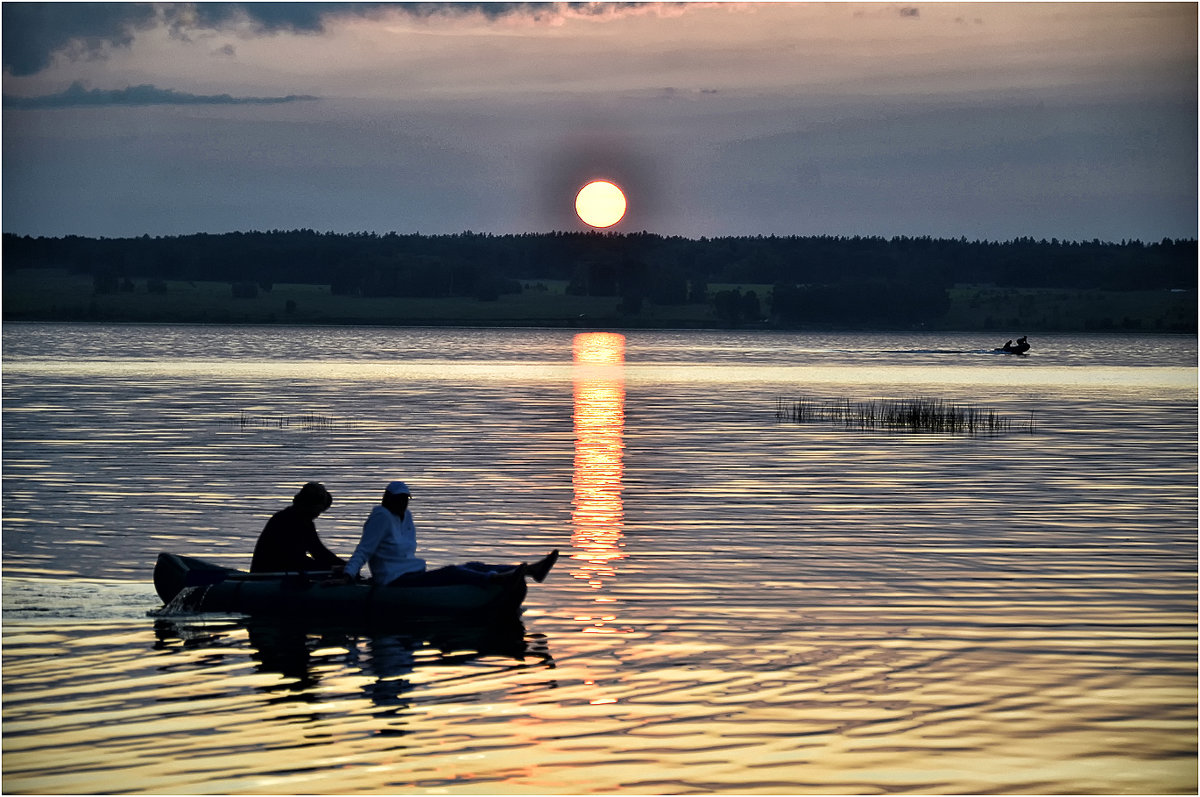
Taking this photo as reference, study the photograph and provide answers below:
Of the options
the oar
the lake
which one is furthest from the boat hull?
the lake

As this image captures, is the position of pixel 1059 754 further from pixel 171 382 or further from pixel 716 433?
pixel 171 382

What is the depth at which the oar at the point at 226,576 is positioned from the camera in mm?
19370

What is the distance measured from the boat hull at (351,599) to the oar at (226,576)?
28 mm

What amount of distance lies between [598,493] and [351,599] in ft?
48.2

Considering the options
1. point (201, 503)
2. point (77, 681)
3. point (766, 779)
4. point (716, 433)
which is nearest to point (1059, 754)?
point (766, 779)

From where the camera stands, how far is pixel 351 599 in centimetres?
1889

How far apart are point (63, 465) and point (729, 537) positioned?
1783 cm

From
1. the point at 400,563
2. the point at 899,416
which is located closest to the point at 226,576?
the point at 400,563

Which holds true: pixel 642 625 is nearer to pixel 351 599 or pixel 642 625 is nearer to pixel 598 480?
pixel 351 599

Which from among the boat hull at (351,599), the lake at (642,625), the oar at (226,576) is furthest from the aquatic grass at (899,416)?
the oar at (226,576)

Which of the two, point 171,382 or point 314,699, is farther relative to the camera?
point 171,382

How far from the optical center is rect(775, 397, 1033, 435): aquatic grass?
5244 cm

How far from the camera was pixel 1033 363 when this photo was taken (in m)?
124

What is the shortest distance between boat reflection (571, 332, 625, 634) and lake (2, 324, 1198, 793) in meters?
0.14
